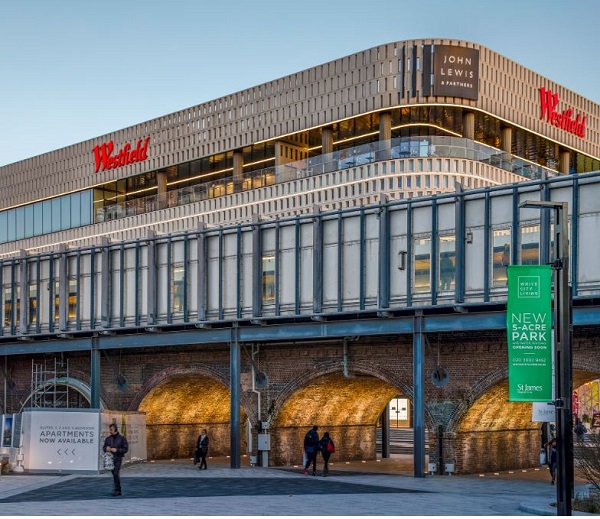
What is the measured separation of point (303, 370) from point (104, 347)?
9853 millimetres

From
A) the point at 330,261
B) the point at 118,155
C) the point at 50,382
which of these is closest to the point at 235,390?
the point at 330,261

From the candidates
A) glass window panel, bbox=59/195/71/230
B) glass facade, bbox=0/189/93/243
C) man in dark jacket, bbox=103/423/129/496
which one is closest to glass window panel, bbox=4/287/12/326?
man in dark jacket, bbox=103/423/129/496

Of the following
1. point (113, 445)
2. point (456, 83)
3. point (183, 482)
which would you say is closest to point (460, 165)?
point (456, 83)

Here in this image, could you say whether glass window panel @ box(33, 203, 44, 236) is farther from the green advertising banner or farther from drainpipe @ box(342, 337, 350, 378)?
the green advertising banner

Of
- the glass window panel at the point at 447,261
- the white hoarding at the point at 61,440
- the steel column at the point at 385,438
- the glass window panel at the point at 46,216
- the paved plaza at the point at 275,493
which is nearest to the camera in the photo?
the paved plaza at the point at 275,493

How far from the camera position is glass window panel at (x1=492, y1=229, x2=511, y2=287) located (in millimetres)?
34500

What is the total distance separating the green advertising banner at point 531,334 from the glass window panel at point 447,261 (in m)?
13.3

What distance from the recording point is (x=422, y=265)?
3653 cm

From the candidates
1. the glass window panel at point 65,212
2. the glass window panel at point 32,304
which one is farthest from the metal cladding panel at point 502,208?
the glass window panel at point 65,212

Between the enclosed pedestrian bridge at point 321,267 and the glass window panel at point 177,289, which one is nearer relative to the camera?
the enclosed pedestrian bridge at point 321,267

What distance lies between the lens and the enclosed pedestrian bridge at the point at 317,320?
34750 mm

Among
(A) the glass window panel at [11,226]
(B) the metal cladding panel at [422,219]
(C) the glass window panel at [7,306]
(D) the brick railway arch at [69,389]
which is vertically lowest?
(D) the brick railway arch at [69,389]

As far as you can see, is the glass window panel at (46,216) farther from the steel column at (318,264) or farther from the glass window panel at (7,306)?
the steel column at (318,264)

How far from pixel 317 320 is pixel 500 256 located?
7393 mm
